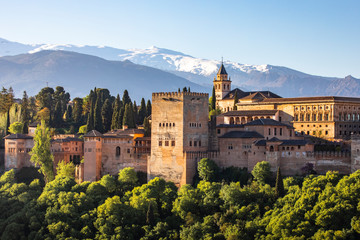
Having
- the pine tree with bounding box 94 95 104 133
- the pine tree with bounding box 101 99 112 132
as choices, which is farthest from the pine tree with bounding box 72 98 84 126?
the pine tree with bounding box 94 95 104 133

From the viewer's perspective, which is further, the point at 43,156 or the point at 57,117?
the point at 57,117

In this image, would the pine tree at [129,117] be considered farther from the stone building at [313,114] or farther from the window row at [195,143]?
the window row at [195,143]

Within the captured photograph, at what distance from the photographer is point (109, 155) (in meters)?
71.0

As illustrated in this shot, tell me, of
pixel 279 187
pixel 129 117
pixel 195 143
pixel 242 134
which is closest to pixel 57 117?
pixel 129 117

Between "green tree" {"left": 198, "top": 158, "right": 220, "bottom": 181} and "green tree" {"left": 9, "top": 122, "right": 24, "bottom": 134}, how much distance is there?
119 ft

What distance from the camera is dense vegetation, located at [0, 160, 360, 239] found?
172 feet

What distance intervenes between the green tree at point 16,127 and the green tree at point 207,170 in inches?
1429

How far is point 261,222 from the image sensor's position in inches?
2146

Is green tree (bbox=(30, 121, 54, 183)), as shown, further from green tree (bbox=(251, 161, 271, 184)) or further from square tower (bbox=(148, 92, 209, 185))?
green tree (bbox=(251, 161, 271, 184))

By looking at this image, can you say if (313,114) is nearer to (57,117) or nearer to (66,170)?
(66,170)

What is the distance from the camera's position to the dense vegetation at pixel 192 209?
52.3m

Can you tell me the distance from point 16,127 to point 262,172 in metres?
43.7

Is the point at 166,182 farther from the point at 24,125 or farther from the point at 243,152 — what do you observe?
the point at 24,125

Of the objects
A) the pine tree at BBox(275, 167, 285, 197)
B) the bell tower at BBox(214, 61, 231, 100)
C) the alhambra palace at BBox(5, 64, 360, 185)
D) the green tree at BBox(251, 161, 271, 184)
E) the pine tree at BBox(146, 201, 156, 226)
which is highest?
the bell tower at BBox(214, 61, 231, 100)
